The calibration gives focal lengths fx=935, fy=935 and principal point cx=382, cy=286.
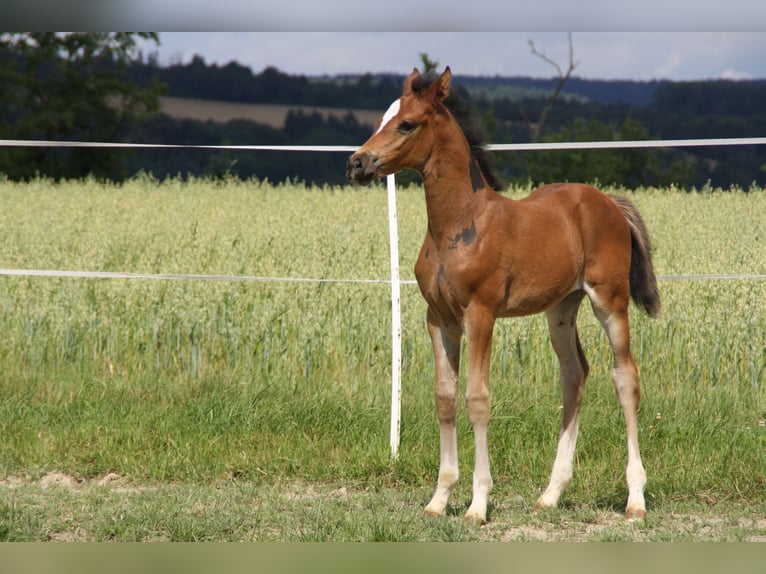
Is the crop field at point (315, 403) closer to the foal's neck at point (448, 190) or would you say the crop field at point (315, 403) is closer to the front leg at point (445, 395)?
the front leg at point (445, 395)

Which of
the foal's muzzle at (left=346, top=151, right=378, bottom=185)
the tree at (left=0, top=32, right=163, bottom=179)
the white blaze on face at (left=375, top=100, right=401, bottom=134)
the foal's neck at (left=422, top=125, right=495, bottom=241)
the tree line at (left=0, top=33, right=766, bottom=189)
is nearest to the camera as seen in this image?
the foal's muzzle at (left=346, top=151, right=378, bottom=185)

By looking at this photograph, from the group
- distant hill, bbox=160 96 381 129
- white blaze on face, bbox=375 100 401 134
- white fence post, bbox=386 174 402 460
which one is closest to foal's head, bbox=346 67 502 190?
white blaze on face, bbox=375 100 401 134

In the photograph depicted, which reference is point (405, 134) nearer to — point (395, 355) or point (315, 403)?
point (395, 355)

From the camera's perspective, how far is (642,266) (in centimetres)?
567

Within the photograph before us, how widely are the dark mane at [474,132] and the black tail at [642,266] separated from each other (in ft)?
3.08

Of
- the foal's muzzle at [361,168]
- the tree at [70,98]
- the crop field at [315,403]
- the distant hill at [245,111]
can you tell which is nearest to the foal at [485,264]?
the foal's muzzle at [361,168]

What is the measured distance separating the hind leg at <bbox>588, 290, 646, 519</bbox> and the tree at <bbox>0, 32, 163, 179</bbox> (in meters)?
32.5

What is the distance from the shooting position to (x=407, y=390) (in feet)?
24.0

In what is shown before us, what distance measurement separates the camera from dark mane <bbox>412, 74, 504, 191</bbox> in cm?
513

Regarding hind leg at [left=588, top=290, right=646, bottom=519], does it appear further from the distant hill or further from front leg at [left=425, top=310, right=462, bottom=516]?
the distant hill

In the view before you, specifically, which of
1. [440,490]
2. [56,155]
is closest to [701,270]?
[440,490]

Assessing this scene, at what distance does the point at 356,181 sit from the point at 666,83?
186 ft

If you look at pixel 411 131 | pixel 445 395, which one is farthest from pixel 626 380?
pixel 411 131

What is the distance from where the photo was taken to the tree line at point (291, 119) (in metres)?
31.7
